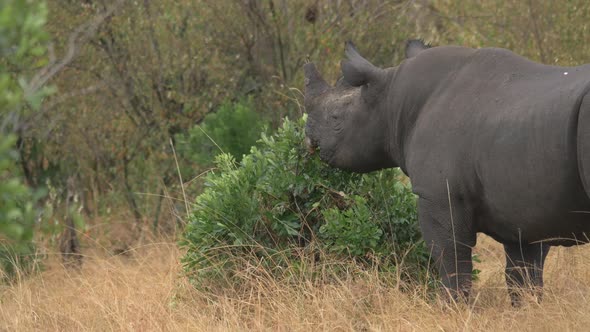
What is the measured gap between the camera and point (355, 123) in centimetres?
606

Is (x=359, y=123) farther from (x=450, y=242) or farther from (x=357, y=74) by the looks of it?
(x=450, y=242)

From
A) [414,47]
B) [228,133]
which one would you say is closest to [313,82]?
[414,47]

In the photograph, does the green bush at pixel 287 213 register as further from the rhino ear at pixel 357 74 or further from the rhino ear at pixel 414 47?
the rhino ear at pixel 414 47

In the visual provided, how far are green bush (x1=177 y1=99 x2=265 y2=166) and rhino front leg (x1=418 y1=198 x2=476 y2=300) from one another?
3.74 m

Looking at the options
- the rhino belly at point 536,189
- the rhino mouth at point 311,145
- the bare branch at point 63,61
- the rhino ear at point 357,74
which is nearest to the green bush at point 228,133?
the bare branch at point 63,61

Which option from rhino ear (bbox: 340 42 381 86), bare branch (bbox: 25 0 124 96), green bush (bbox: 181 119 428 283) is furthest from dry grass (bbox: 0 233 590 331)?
bare branch (bbox: 25 0 124 96)

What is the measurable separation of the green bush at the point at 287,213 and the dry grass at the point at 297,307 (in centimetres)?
23

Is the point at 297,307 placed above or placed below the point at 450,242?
below

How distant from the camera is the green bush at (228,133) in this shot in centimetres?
907

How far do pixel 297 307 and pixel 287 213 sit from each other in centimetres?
87

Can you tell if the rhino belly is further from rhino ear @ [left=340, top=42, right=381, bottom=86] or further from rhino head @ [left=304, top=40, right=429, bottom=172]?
rhino ear @ [left=340, top=42, right=381, bottom=86]

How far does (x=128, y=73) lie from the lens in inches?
411

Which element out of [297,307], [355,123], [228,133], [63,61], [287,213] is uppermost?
[63,61]

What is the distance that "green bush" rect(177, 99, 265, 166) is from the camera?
29.8 ft
